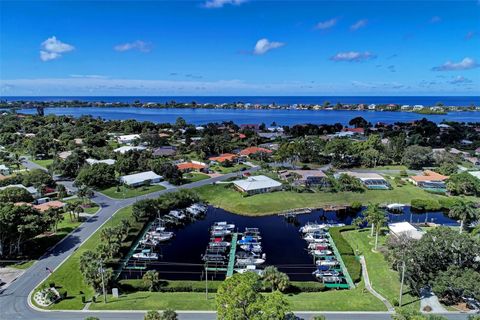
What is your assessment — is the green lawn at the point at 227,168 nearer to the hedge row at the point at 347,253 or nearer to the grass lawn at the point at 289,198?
the grass lawn at the point at 289,198

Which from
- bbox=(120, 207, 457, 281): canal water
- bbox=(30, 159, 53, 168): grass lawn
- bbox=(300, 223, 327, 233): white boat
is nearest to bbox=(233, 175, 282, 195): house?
bbox=(120, 207, 457, 281): canal water

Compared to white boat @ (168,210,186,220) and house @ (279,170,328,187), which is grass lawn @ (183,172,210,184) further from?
house @ (279,170,328,187)

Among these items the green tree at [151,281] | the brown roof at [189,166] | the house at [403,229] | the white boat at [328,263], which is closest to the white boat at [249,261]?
the white boat at [328,263]

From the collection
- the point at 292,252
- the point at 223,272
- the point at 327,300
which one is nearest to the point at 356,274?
the point at 327,300

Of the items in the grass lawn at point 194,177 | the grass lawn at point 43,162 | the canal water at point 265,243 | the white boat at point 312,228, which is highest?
the grass lawn at point 43,162

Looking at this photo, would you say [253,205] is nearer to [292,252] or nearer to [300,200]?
[300,200]
